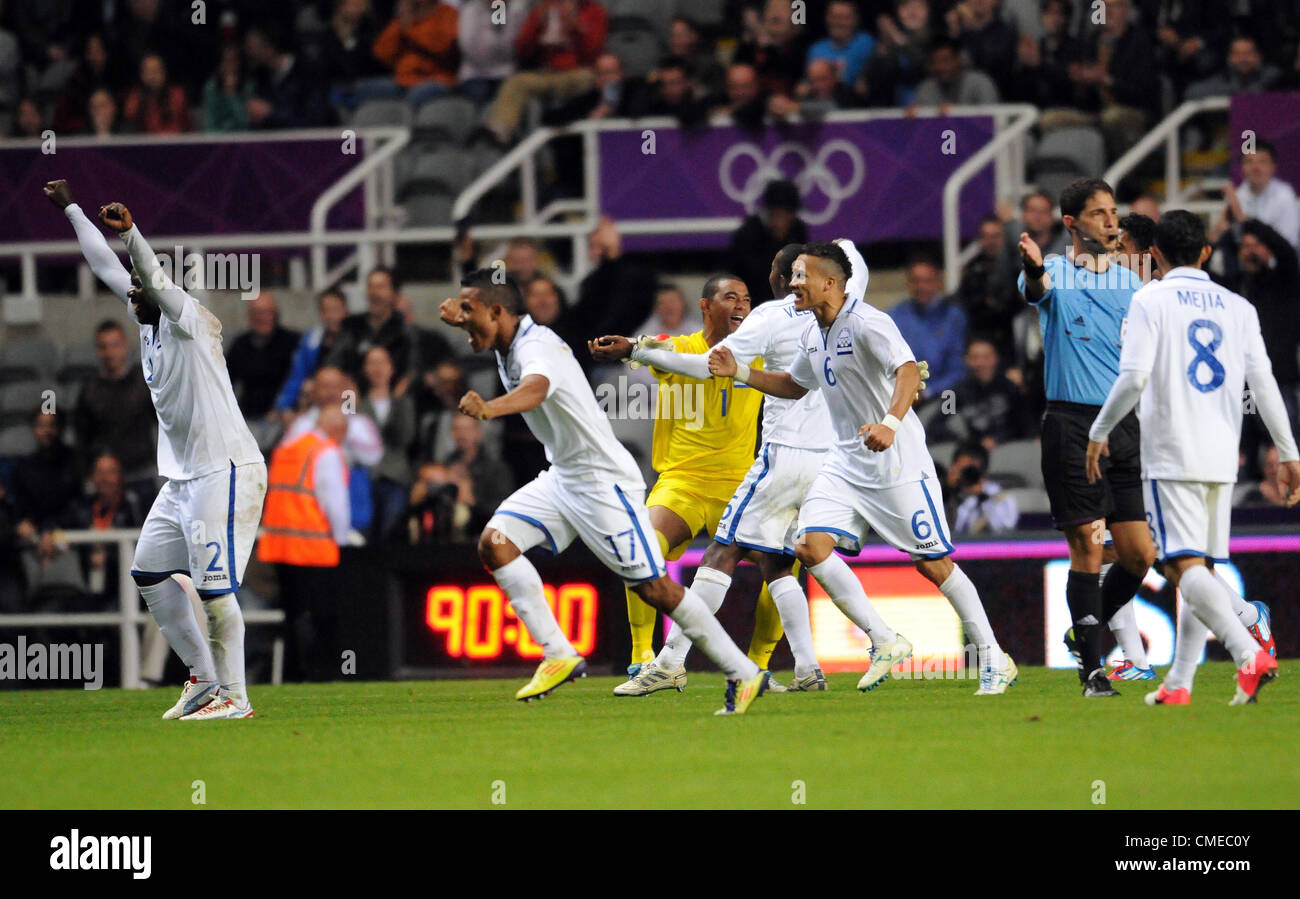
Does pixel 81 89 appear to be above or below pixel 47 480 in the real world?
above

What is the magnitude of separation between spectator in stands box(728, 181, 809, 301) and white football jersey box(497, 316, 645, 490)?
4999 mm

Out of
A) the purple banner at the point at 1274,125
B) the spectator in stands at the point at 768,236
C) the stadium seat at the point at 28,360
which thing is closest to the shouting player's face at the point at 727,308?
the spectator in stands at the point at 768,236

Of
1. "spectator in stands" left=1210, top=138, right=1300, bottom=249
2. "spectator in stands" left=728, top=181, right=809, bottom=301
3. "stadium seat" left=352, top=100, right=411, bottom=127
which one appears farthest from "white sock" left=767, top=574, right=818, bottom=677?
"stadium seat" left=352, top=100, right=411, bottom=127

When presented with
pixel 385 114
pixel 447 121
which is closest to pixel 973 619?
pixel 447 121

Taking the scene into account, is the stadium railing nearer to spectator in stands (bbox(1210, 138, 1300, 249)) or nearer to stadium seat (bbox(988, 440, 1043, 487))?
stadium seat (bbox(988, 440, 1043, 487))

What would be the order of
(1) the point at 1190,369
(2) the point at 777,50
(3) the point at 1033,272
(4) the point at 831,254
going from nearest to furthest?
1. (1) the point at 1190,369
2. (3) the point at 1033,272
3. (4) the point at 831,254
4. (2) the point at 777,50

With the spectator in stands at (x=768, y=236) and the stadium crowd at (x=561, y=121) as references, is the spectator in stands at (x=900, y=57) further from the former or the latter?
the spectator in stands at (x=768, y=236)

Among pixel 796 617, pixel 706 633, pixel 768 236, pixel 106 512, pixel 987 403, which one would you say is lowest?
pixel 796 617

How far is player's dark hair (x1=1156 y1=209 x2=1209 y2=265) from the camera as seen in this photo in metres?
8.89

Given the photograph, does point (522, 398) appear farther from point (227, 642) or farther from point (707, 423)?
point (707, 423)

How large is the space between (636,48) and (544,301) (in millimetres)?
4109

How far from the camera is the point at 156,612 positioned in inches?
Answer: 406

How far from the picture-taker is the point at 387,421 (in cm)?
1559

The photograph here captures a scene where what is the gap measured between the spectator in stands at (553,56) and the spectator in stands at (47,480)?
4488mm
